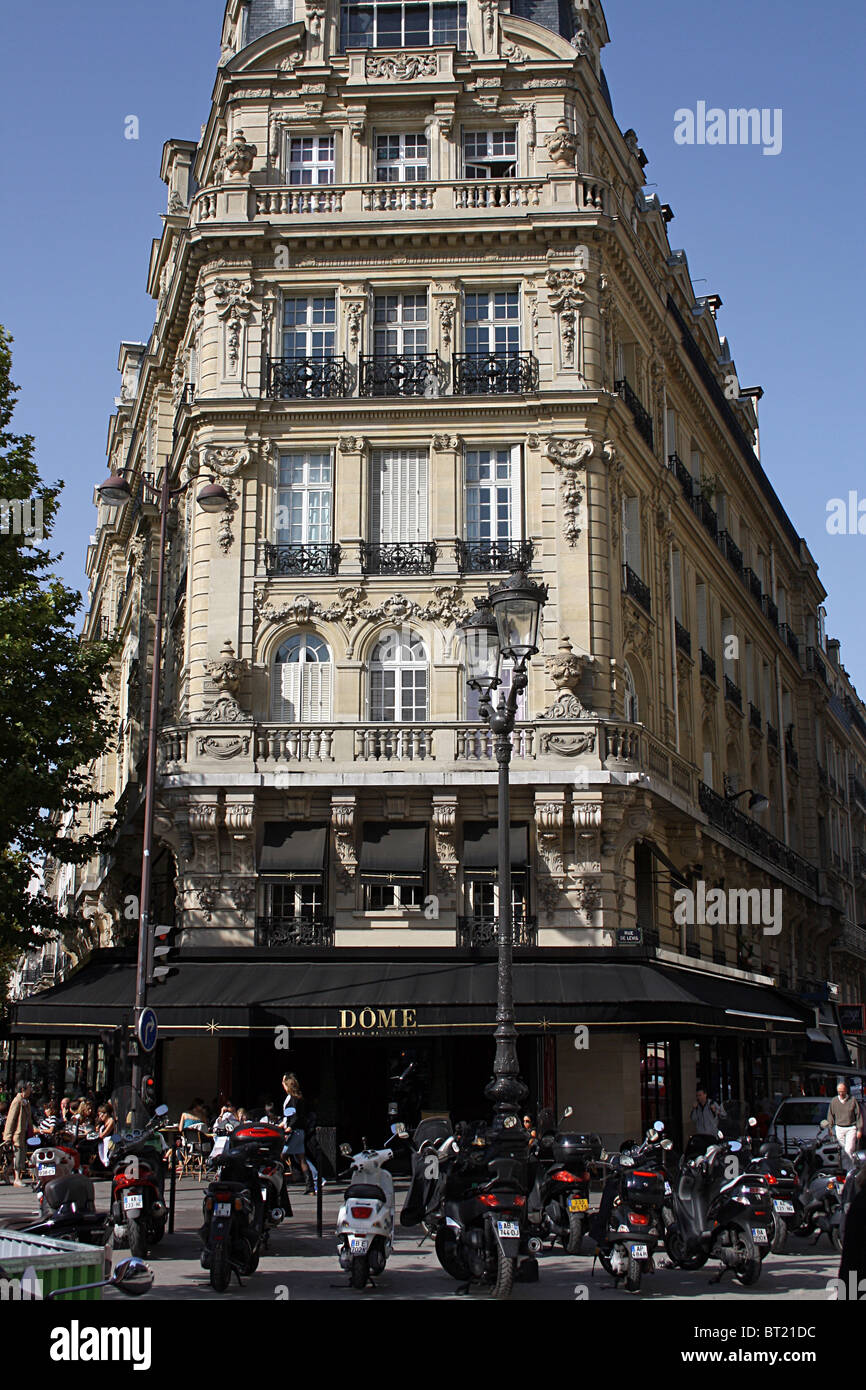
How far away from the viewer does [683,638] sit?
30.1 meters

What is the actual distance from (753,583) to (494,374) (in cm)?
1730

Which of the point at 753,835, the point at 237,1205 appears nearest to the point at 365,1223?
the point at 237,1205

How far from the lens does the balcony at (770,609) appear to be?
136 feet

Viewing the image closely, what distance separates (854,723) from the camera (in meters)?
64.1

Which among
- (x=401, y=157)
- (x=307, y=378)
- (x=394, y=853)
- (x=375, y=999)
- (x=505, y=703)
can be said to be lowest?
(x=375, y=999)

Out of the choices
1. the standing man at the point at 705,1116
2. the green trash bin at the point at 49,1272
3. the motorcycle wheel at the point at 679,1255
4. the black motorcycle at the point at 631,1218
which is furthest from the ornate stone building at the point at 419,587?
the green trash bin at the point at 49,1272

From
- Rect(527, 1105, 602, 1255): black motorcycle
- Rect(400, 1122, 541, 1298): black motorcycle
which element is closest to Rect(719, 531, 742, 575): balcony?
Rect(527, 1105, 602, 1255): black motorcycle

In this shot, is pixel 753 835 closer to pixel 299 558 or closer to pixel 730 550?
pixel 730 550

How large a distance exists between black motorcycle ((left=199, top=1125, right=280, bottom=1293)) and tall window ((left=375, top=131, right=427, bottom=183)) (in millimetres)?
18493

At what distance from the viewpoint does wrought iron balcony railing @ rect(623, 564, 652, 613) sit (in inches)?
1014

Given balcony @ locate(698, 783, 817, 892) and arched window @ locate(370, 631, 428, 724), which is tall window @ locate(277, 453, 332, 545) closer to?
arched window @ locate(370, 631, 428, 724)

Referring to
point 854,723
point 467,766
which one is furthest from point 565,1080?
point 854,723

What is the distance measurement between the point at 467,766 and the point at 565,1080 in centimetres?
513
